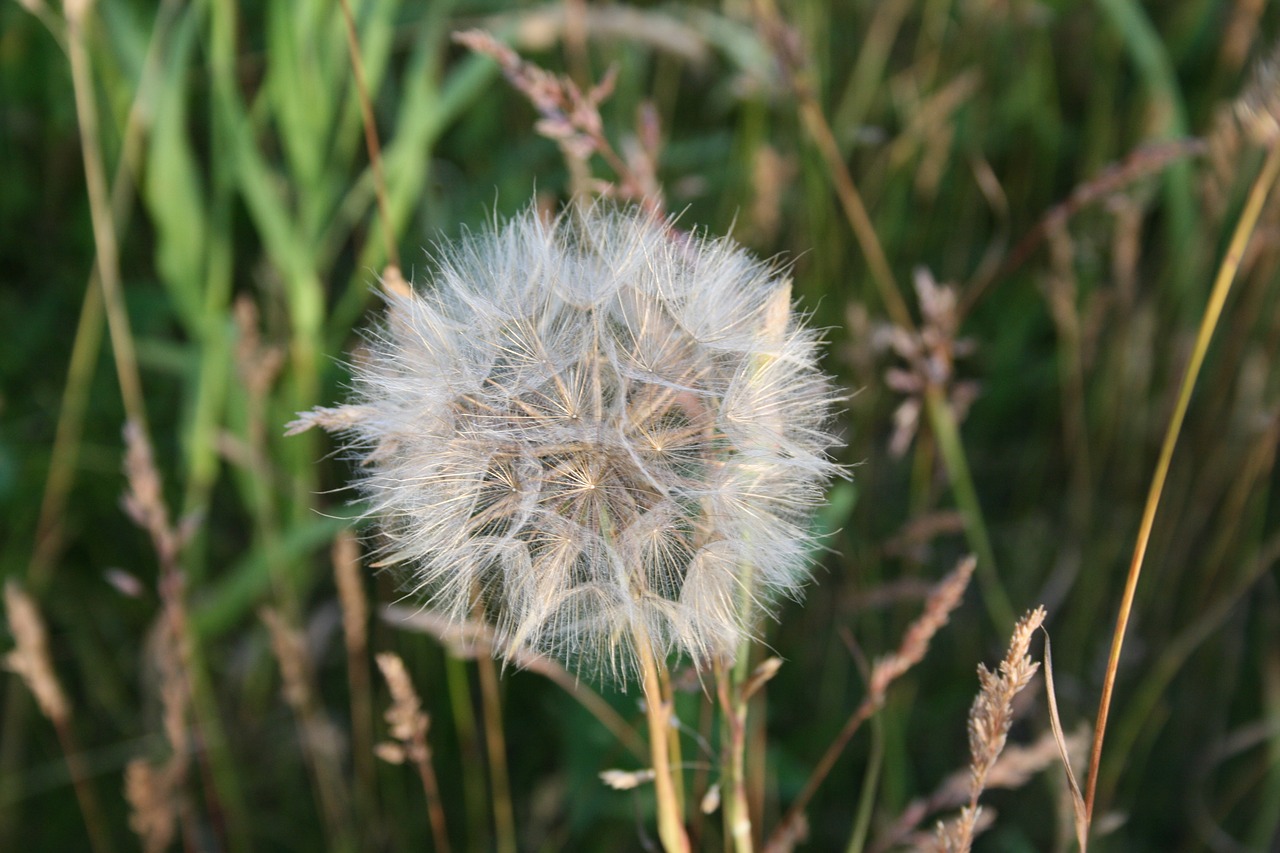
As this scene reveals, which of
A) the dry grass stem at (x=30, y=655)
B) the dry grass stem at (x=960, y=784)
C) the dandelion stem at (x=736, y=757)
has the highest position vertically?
the dry grass stem at (x=30, y=655)

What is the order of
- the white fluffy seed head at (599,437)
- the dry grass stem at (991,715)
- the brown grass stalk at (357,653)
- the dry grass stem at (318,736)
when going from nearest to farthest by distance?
the dry grass stem at (991,715)
the white fluffy seed head at (599,437)
the brown grass stalk at (357,653)
the dry grass stem at (318,736)

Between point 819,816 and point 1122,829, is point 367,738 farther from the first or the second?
point 1122,829

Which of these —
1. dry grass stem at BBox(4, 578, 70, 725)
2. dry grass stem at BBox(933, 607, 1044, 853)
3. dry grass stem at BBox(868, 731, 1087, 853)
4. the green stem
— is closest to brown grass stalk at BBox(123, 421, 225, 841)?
dry grass stem at BBox(4, 578, 70, 725)

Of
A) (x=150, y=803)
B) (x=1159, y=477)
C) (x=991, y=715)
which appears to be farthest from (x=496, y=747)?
(x=1159, y=477)

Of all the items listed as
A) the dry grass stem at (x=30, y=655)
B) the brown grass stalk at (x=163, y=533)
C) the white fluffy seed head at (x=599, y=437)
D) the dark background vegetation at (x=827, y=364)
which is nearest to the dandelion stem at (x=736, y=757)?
the white fluffy seed head at (x=599, y=437)

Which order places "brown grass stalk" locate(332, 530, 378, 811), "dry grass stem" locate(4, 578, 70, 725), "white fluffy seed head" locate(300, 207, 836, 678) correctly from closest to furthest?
"white fluffy seed head" locate(300, 207, 836, 678) → "dry grass stem" locate(4, 578, 70, 725) → "brown grass stalk" locate(332, 530, 378, 811)

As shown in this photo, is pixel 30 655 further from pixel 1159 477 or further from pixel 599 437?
pixel 1159 477

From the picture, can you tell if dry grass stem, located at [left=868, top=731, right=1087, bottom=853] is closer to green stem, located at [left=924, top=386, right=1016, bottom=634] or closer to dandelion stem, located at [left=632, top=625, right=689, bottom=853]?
dandelion stem, located at [left=632, top=625, right=689, bottom=853]

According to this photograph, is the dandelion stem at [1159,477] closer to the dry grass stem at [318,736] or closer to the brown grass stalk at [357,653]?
the brown grass stalk at [357,653]
